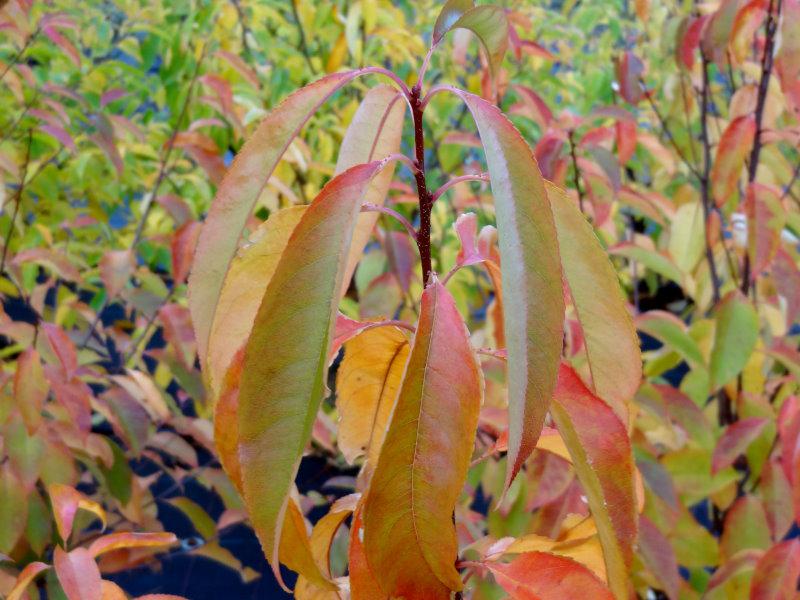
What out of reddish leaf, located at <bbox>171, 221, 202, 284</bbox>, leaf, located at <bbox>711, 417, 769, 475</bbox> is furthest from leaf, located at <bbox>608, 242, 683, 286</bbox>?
reddish leaf, located at <bbox>171, 221, 202, 284</bbox>

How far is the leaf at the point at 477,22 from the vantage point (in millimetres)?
473

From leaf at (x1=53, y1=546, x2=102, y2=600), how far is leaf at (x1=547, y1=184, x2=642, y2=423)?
0.37 metres

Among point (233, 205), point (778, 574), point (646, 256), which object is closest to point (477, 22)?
point (233, 205)

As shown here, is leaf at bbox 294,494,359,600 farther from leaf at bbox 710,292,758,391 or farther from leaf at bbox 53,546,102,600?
leaf at bbox 710,292,758,391

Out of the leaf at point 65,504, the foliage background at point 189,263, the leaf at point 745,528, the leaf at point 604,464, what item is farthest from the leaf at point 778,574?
the leaf at point 65,504

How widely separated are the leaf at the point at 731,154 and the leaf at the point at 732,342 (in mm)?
147

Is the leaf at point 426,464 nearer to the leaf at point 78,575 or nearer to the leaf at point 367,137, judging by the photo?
the leaf at point 367,137

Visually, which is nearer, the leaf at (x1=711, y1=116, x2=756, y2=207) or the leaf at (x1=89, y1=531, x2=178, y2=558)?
the leaf at (x1=89, y1=531, x2=178, y2=558)

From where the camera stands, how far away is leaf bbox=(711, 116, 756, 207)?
43.6 inches

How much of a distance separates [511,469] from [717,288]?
3.90 ft

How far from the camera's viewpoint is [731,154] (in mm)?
1107

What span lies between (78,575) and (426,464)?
34cm

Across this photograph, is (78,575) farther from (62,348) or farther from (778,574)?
(778,574)

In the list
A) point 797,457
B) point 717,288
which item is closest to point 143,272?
point 717,288
